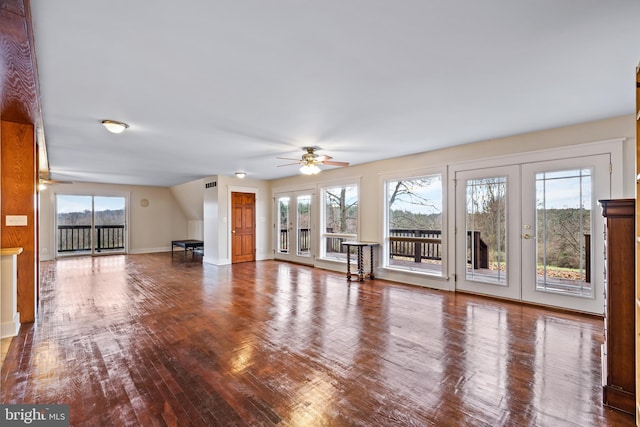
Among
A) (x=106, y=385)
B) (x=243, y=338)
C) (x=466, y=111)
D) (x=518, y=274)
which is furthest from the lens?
(x=518, y=274)

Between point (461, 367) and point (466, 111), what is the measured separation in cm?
257

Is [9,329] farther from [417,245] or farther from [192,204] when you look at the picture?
[192,204]

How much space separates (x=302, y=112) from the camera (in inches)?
128

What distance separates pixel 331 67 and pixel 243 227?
255 inches

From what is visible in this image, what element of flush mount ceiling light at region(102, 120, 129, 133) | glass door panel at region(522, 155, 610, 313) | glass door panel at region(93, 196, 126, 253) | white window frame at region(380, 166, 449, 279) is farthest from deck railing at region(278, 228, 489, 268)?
glass door panel at region(93, 196, 126, 253)

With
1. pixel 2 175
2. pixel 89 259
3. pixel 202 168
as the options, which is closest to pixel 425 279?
pixel 202 168

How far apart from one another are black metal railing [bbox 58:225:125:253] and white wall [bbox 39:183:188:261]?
478 millimetres

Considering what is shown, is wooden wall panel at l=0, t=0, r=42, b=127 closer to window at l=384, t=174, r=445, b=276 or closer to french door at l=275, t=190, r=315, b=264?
window at l=384, t=174, r=445, b=276

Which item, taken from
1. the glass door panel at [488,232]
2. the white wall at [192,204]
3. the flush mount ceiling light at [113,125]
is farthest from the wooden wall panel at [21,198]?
the glass door panel at [488,232]

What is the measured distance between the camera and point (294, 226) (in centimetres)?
802

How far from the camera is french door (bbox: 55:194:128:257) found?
909 centimetres

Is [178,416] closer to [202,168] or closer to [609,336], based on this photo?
[609,336]

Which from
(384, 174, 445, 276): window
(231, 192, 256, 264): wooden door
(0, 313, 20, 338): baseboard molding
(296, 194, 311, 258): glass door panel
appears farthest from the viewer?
(231, 192, 256, 264): wooden door

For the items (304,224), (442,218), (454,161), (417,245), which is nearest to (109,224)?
(304,224)
